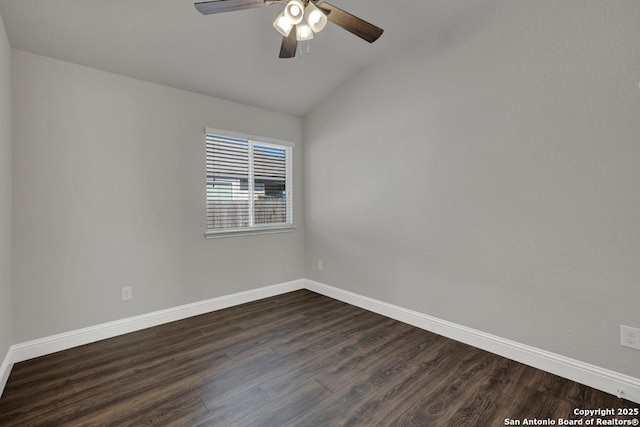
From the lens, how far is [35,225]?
2365 millimetres

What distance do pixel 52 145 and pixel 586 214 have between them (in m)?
4.09

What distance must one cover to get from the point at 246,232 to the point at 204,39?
81.1 inches

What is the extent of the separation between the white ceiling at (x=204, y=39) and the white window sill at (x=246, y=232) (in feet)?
5.10

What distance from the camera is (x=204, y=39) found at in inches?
99.7

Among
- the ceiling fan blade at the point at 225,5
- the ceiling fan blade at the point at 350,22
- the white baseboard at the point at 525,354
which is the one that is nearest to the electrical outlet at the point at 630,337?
the white baseboard at the point at 525,354

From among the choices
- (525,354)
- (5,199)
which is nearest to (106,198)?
(5,199)

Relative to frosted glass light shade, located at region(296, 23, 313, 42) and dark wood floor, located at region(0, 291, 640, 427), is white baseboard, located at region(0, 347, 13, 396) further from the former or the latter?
frosted glass light shade, located at region(296, 23, 313, 42)

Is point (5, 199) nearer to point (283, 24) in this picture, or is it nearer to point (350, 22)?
point (283, 24)

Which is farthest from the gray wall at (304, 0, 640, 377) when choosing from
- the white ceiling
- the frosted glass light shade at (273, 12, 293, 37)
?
the frosted glass light shade at (273, 12, 293, 37)

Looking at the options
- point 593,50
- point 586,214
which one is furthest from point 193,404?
point 593,50

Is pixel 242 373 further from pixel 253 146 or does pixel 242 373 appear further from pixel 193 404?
pixel 253 146

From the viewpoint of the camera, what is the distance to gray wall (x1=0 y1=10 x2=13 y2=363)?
6.51 ft

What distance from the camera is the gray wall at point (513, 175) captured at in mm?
1872

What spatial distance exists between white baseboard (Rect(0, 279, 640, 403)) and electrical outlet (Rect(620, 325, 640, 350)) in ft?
0.67
